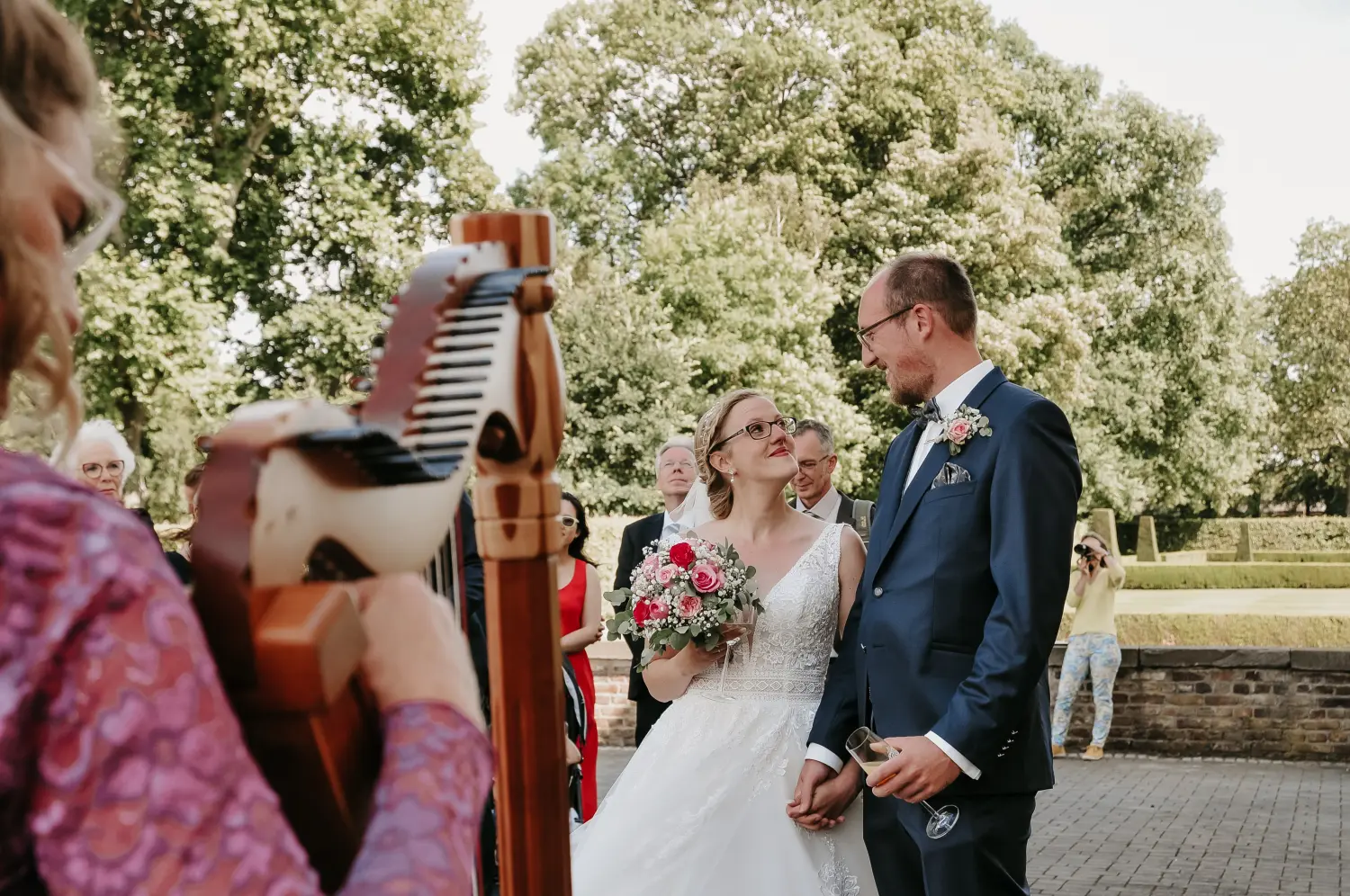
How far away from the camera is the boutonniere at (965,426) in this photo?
341 centimetres

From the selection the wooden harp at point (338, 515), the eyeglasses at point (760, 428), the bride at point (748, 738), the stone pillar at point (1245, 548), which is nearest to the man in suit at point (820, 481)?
the bride at point (748, 738)

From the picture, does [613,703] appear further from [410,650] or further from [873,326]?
[410,650]

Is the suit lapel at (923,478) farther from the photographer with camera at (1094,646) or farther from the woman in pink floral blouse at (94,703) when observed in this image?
the photographer with camera at (1094,646)

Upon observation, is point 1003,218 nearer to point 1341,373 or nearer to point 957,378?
point 1341,373

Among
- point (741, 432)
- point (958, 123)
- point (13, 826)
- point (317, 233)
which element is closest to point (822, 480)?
point (741, 432)

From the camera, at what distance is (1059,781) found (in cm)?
1110

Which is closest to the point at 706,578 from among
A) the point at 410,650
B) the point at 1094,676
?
the point at 410,650

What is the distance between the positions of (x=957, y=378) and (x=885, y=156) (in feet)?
94.9

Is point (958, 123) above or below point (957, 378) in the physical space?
above

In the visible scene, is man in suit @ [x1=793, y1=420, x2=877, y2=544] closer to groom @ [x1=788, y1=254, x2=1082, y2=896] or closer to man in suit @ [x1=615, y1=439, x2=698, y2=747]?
man in suit @ [x1=615, y1=439, x2=698, y2=747]

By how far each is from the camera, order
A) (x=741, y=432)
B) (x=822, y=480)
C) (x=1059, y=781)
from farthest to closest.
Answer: (x=1059, y=781), (x=822, y=480), (x=741, y=432)

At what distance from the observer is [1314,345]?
43.9 m

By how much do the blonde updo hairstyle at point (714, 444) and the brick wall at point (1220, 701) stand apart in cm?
706

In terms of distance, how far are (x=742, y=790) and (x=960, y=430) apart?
5.52ft
